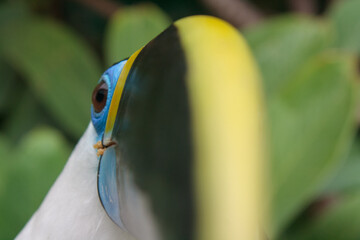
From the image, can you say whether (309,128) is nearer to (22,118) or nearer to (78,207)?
(78,207)

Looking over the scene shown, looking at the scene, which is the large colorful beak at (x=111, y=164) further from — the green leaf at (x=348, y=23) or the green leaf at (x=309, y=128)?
the green leaf at (x=348, y=23)

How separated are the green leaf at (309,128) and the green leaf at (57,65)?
477 millimetres

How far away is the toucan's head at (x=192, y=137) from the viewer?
30 centimetres

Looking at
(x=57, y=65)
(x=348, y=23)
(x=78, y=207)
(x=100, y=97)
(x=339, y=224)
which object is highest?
(x=100, y=97)

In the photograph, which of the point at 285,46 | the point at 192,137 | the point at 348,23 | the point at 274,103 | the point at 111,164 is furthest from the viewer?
the point at 348,23

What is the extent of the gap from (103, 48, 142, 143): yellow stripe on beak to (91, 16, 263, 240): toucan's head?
0.02 metres

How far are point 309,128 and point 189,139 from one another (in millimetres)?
769

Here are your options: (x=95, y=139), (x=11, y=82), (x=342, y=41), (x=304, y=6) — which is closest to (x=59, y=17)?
(x=11, y=82)

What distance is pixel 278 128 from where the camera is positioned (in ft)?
3.50

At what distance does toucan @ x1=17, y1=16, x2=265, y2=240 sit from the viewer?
0.30 metres

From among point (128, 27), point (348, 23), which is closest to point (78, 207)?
point (128, 27)

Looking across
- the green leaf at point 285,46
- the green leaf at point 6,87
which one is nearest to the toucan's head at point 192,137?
the green leaf at point 285,46

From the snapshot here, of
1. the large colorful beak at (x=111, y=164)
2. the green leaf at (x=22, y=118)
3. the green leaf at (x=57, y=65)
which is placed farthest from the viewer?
the green leaf at (x=22, y=118)

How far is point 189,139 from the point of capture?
32cm
